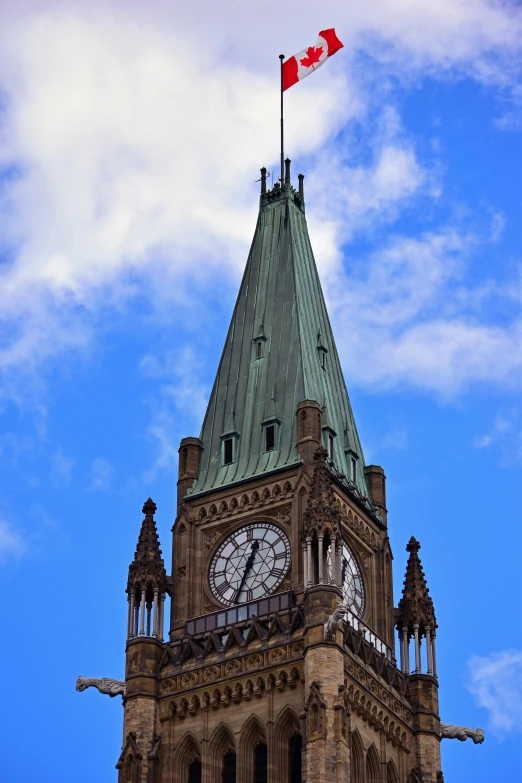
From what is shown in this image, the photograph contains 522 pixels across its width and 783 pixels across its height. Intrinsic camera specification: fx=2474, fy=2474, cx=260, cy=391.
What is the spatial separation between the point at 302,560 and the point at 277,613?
2.36m

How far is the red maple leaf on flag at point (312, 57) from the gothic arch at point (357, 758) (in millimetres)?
32403

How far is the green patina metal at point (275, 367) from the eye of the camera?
99.6m

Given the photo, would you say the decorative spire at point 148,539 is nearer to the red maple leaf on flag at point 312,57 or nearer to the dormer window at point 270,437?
the dormer window at point 270,437

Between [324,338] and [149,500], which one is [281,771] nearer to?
[149,500]

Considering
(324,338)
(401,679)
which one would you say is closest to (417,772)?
(401,679)

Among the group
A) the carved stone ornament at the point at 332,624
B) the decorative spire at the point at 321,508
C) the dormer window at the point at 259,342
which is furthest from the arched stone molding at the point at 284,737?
the dormer window at the point at 259,342

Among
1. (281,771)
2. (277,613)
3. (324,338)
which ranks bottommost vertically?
(281,771)

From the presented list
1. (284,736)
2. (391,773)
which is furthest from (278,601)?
(391,773)

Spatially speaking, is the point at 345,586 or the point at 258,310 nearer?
the point at 345,586

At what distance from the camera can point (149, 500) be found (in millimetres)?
98625

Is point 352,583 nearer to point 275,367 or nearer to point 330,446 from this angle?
point 330,446

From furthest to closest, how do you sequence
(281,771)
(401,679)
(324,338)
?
(324,338) < (401,679) < (281,771)

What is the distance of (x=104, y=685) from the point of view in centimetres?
9375

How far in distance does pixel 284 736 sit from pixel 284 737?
0.07 meters
